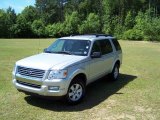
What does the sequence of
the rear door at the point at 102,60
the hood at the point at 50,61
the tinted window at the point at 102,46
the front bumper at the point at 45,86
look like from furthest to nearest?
1. the tinted window at the point at 102,46
2. the rear door at the point at 102,60
3. the hood at the point at 50,61
4. the front bumper at the point at 45,86

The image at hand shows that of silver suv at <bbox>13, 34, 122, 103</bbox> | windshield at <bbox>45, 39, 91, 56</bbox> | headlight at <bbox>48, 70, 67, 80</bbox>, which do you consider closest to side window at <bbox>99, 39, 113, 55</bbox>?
silver suv at <bbox>13, 34, 122, 103</bbox>

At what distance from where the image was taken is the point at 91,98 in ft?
28.3

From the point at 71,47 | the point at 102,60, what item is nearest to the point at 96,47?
the point at 102,60

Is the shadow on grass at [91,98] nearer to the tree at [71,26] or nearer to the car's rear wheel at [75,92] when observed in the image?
the car's rear wheel at [75,92]

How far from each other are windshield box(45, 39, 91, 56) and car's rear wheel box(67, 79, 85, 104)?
42.2 inches

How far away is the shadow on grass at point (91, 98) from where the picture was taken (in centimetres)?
764

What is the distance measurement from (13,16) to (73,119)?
63.7 metres

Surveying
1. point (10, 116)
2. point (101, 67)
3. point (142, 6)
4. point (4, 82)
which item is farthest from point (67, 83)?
point (142, 6)

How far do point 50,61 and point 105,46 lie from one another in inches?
119

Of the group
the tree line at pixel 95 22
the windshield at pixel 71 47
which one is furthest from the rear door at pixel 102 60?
the tree line at pixel 95 22

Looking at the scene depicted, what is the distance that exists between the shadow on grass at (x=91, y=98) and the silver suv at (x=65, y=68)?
11.1 inches

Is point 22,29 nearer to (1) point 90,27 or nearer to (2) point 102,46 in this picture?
(1) point 90,27

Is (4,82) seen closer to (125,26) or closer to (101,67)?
(101,67)

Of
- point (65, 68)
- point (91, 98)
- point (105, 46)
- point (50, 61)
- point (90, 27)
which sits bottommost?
A: point (91, 98)
